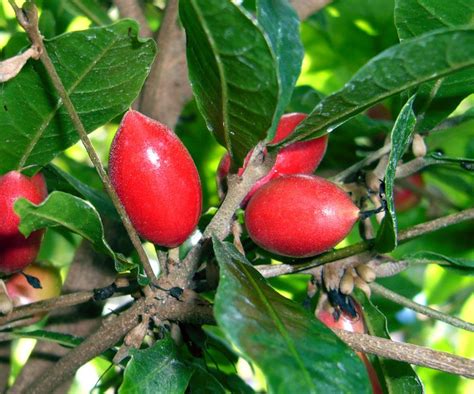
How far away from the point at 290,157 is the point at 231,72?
211 millimetres

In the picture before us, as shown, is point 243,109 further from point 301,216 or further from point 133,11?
point 133,11

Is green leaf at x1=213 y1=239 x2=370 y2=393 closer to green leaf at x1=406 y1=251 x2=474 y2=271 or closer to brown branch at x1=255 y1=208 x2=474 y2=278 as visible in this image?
Answer: brown branch at x1=255 y1=208 x2=474 y2=278

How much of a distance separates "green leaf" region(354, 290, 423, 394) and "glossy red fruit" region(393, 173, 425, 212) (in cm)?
59

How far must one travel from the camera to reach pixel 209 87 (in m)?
0.65

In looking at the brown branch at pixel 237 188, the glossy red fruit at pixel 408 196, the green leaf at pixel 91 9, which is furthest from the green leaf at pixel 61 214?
the glossy red fruit at pixel 408 196

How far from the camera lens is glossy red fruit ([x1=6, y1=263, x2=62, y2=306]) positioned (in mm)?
977

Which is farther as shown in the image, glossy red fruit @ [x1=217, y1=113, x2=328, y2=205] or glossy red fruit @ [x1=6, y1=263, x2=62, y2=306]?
glossy red fruit @ [x1=6, y1=263, x2=62, y2=306]

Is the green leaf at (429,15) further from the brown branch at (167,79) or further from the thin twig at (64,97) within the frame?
the brown branch at (167,79)

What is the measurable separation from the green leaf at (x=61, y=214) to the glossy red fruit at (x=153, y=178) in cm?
5

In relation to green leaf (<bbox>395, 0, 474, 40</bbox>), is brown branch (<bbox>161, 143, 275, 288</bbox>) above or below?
below

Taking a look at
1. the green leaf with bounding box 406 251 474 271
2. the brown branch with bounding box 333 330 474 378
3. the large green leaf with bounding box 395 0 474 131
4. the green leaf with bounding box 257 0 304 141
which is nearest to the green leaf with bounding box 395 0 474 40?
the large green leaf with bounding box 395 0 474 131

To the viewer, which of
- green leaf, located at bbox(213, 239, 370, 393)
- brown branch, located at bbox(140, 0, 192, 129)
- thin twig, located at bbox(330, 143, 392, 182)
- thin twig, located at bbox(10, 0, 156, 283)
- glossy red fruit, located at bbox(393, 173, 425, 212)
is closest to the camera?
green leaf, located at bbox(213, 239, 370, 393)

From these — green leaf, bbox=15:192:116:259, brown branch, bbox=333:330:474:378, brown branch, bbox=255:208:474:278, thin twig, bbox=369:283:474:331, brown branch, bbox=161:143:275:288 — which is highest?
green leaf, bbox=15:192:116:259

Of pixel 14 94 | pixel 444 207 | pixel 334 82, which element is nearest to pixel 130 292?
pixel 14 94
